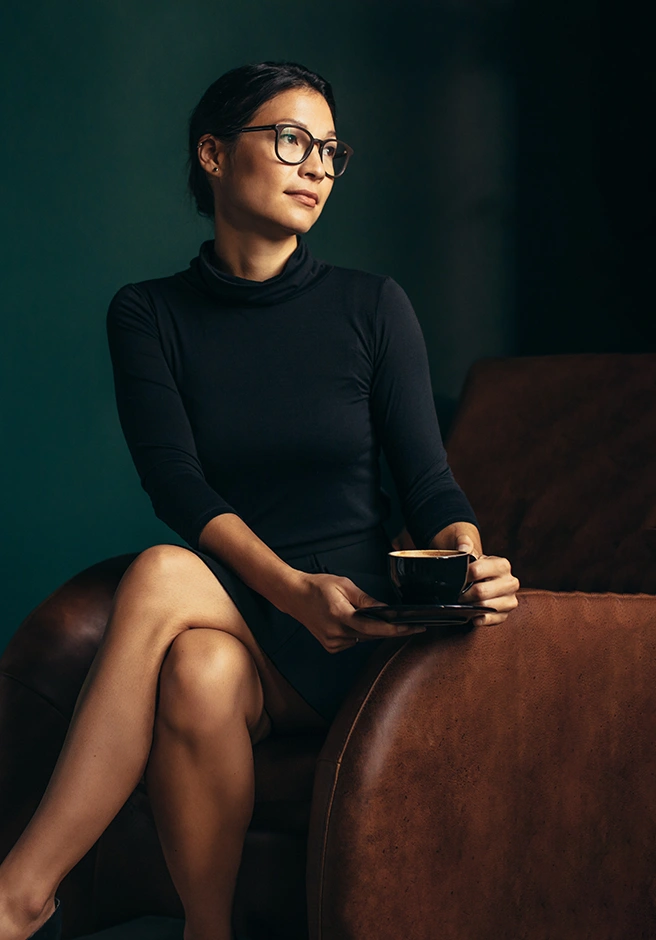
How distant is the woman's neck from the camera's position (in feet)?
5.19

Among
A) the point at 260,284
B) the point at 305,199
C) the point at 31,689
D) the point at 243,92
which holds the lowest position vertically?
the point at 31,689

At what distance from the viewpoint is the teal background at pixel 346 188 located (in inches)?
88.4

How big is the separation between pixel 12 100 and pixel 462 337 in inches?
44.9

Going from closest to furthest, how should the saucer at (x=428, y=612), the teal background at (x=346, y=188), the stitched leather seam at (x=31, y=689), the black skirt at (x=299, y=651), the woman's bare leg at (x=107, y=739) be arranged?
1. the saucer at (x=428, y=612)
2. the woman's bare leg at (x=107, y=739)
3. the black skirt at (x=299, y=651)
4. the stitched leather seam at (x=31, y=689)
5. the teal background at (x=346, y=188)

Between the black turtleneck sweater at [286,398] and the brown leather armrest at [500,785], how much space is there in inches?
11.8

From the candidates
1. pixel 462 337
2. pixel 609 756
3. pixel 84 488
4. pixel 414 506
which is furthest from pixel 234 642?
pixel 462 337

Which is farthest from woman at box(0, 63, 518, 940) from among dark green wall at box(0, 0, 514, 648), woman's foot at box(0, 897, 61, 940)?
dark green wall at box(0, 0, 514, 648)

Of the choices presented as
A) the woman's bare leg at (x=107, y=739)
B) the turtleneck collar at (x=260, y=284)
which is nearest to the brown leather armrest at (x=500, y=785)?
the woman's bare leg at (x=107, y=739)

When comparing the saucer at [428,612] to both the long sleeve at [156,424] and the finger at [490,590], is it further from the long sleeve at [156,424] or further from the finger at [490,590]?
the long sleeve at [156,424]

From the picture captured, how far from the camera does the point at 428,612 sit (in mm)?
1082

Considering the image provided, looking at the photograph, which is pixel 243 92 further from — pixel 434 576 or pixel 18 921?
pixel 18 921

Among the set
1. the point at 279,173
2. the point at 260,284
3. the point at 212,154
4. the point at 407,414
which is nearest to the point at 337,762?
the point at 407,414

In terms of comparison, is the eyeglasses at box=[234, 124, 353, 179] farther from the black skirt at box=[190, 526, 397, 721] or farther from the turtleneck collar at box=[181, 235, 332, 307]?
the black skirt at box=[190, 526, 397, 721]

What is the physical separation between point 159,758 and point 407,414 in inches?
24.6
